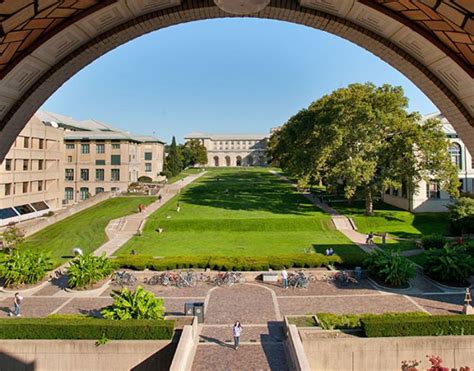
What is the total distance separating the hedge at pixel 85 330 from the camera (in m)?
14.8

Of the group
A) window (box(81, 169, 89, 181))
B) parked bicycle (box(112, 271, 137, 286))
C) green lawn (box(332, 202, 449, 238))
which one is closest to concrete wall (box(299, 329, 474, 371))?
parked bicycle (box(112, 271, 137, 286))

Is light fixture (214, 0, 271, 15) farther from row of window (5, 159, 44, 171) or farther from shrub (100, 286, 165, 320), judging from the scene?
row of window (5, 159, 44, 171)

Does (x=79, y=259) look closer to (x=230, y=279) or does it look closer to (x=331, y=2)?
(x=230, y=279)

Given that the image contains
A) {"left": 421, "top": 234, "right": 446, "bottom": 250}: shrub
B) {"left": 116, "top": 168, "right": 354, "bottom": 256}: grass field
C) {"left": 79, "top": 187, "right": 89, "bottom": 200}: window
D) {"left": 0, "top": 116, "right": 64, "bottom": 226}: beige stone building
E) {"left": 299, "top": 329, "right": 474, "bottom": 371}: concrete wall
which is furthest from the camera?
{"left": 79, "top": 187, "right": 89, "bottom": 200}: window

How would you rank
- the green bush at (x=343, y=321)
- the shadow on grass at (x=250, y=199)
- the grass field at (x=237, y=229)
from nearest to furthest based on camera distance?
1. the green bush at (x=343, y=321)
2. the grass field at (x=237, y=229)
3. the shadow on grass at (x=250, y=199)

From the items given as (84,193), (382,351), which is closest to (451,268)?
(382,351)

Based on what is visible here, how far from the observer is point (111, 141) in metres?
68.2

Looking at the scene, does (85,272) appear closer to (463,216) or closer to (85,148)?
(463,216)

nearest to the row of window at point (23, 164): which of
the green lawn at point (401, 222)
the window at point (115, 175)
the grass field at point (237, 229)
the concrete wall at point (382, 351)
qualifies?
the window at point (115, 175)

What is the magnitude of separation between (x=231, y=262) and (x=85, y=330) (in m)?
11.8

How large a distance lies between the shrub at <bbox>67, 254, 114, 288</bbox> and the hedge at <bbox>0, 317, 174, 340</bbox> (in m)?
6.90

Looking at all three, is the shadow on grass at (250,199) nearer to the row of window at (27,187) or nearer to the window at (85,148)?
the row of window at (27,187)

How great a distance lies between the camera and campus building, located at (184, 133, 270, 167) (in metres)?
184

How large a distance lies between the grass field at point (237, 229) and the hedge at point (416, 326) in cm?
1544
